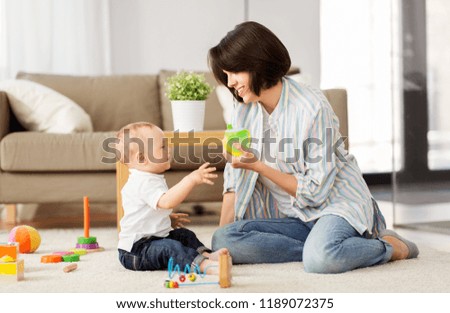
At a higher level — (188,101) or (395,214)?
(188,101)

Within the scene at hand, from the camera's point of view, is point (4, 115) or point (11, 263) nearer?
point (11, 263)

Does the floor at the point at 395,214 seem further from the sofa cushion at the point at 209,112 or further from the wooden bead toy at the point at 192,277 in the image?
the wooden bead toy at the point at 192,277

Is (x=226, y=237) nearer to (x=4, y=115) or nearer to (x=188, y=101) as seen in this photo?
(x=188, y=101)

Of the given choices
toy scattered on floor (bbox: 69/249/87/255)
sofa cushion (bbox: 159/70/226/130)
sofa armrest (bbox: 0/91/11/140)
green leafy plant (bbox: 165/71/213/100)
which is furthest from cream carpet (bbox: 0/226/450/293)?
sofa cushion (bbox: 159/70/226/130)

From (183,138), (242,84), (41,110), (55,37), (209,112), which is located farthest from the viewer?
(55,37)

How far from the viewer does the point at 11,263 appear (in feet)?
6.73

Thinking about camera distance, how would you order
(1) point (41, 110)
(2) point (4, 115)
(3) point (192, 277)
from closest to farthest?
(3) point (192, 277) < (2) point (4, 115) < (1) point (41, 110)

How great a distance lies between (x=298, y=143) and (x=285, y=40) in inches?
131

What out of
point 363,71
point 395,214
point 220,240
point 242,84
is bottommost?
point 395,214

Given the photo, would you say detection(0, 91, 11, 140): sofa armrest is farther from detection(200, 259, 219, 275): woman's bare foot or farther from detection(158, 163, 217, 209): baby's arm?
detection(200, 259, 219, 275): woman's bare foot

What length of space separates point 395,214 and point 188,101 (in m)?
1.08

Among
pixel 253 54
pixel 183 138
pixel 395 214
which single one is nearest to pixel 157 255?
pixel 253 54

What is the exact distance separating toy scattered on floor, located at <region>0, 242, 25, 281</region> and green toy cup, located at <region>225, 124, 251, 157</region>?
2.11 ft
